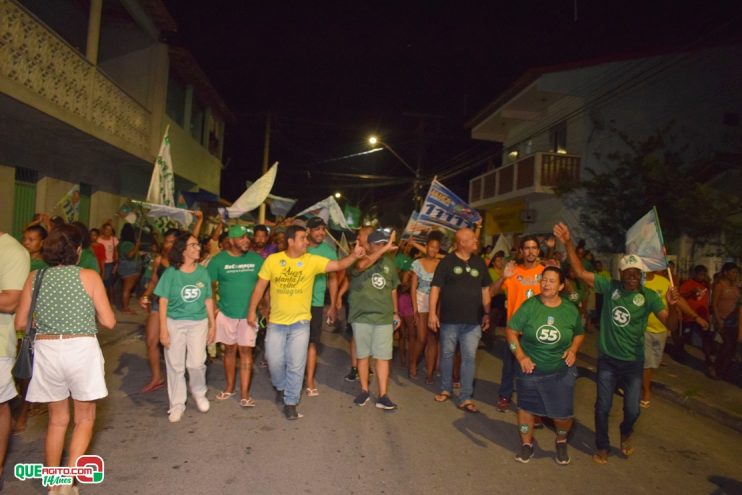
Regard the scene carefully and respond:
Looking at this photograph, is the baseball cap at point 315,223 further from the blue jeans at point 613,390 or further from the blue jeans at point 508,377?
the blue jeans at point 613,390

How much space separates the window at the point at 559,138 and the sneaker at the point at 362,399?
1671 centimetres

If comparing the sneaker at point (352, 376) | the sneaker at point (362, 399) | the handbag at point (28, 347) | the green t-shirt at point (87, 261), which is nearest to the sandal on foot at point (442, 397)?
the sneaker at point (362, 399)

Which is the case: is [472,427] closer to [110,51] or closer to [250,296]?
[250,296]

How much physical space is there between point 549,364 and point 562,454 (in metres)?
0.81

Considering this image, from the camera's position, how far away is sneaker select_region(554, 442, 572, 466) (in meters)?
4.49

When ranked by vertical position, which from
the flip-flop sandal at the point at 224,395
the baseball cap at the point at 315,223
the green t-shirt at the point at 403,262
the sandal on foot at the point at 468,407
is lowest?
the flip-flop sandal at the point at 224,395

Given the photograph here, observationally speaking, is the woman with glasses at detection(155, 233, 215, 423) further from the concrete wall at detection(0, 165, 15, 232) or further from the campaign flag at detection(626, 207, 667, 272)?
the concrete wall at detection(0, 165, 15, 232)

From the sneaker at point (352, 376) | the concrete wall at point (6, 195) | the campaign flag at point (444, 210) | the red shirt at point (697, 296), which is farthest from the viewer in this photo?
the concrete wall at point (6, 195)

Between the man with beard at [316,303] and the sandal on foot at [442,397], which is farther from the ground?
the man with beard at [316,303]

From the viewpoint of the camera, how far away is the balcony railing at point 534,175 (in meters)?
19.0

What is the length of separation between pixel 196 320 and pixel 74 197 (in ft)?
24.1

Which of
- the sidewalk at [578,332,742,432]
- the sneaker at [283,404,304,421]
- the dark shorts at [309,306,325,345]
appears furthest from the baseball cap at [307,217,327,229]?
the sidewalk at [578,332,742,432]

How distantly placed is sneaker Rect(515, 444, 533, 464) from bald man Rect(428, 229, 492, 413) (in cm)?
129

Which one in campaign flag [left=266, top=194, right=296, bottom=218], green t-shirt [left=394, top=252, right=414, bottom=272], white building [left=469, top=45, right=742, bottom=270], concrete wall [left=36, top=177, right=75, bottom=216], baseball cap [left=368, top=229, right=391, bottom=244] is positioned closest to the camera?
baseball cap [left=368, top=229, right=391, bottom=244]
